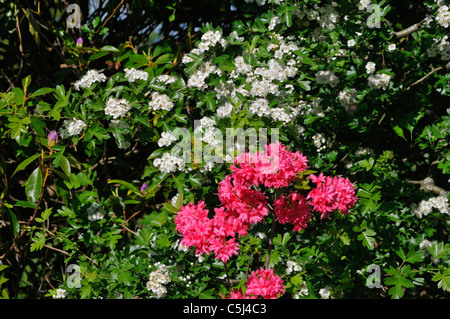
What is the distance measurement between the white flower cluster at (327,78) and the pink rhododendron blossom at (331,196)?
0.61m

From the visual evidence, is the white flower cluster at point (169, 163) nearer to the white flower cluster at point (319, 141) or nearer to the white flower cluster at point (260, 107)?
the white flower cluster at point (260, 107)

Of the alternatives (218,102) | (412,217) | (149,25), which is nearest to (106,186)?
(218,102)

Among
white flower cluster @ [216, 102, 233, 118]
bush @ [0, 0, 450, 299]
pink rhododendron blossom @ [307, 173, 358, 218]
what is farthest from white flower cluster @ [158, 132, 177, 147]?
pink rhododendron blossom @ [307, 173, 358, 218]

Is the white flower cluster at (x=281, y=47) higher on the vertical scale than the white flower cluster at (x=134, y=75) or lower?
higher

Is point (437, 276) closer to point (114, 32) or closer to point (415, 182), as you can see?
point (415, 182)

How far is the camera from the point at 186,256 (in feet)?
6.34

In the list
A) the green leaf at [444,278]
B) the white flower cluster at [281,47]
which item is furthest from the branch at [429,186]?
the white flower cluster at [281,47]

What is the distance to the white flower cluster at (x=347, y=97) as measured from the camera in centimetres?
205

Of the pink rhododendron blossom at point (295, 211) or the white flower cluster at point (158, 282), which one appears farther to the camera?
the white flower cluster at point (158, 282)

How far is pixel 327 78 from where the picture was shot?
2.01m

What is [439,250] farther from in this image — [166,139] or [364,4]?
[166,139]

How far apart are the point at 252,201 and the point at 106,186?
100 cm

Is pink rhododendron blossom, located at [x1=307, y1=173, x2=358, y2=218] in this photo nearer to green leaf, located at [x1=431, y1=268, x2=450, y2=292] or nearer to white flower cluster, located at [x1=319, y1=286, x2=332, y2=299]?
white flower cluster, located at [x1=319, y1=286, x2=332, y2=299]

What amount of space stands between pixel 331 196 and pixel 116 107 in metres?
0.96
